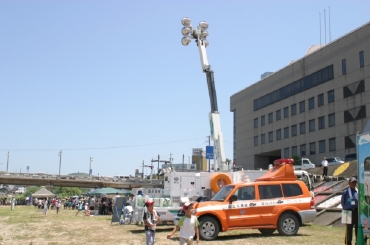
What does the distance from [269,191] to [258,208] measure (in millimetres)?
770

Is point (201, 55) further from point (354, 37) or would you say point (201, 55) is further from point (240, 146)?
point (240, 146)

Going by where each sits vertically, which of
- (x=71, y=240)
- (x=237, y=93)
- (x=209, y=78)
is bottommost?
(x=71, y=240)

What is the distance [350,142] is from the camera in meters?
51.6

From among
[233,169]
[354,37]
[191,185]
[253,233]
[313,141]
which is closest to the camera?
[253,233]

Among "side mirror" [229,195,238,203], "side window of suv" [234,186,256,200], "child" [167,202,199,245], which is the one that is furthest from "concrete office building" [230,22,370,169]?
"child" [167,202,199,245]

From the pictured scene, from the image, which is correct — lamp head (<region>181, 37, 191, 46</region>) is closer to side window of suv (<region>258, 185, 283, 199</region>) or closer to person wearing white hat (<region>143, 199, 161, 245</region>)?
side window of suv (<region>258, 185, 283, 199</region>)

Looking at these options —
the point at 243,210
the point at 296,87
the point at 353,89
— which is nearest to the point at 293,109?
the point at 296,87

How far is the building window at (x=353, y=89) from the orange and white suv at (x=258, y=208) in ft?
120

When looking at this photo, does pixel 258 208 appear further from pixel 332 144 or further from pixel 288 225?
pixel 332 144

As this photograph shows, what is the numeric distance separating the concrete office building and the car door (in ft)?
120

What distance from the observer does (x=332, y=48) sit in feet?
177

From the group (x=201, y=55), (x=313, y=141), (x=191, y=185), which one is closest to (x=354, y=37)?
(x=313, y=141)

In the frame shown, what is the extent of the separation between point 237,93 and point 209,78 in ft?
177

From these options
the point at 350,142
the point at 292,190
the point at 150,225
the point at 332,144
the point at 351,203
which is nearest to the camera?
the point at 150,225
